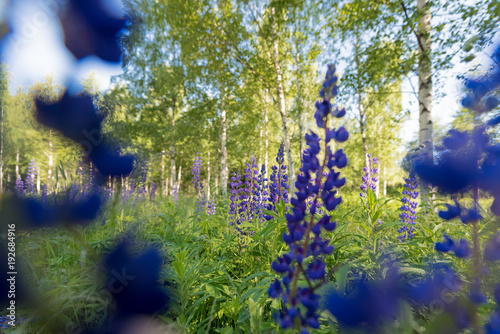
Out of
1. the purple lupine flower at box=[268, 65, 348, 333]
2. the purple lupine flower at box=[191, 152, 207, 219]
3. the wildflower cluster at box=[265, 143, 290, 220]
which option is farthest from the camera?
the purple lupine flower at box=[191, 152, 207, 219]

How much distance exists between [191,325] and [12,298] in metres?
1.24

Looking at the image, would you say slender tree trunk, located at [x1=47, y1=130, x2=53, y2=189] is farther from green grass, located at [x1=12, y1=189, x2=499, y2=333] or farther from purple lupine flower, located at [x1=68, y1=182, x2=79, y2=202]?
green grass, located at [x1=12, y1=189, x2=499, y2=333]

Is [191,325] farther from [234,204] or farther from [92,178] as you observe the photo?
[234,204]

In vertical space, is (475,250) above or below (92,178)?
below

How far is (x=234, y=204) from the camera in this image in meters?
3.16

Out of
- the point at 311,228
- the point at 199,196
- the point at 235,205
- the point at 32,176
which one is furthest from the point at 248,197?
the point at 311,228

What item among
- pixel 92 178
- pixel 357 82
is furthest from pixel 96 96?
pixel 357 82

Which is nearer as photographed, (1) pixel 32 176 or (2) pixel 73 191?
(2) pixel 73 191

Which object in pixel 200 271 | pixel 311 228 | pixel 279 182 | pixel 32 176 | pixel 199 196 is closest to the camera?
pixel 311 228

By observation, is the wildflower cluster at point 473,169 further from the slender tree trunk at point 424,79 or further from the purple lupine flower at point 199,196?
the slender tree trunk at point 424,79

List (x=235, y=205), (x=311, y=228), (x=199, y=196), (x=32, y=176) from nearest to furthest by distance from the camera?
(x=311, y=228), (x=32, y=176), (x=235, y=205), (x=199, y=196)

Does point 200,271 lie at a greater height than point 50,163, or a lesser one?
lesser

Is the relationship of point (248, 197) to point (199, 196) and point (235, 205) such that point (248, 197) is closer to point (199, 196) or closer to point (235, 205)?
point (235, 205)

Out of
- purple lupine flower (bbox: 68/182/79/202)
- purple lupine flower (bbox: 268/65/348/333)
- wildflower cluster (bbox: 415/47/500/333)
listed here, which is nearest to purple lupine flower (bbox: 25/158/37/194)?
purple lupine flower (bbox: 68/182/79/202)
